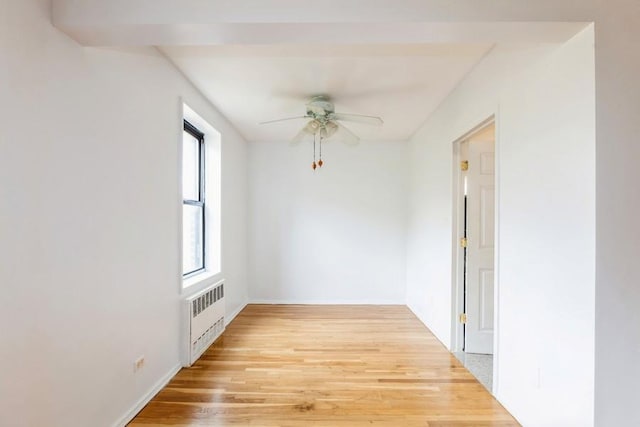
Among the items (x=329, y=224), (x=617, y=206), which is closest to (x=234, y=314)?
(x=329, y=224)

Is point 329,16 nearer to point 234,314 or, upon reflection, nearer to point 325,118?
point 325,118

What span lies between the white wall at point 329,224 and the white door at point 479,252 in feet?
6.26

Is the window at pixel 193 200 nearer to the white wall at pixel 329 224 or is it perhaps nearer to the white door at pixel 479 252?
the white wall at pixel 329 224

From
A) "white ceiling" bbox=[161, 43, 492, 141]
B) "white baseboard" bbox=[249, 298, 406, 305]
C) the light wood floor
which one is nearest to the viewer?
the light wood floor

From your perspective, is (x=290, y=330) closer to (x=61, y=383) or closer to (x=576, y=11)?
(x=61, y=383)

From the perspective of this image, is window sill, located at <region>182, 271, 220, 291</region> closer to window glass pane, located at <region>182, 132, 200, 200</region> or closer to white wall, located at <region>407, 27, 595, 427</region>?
window glass pane, located at <region>182, 132, 200, 200</region>

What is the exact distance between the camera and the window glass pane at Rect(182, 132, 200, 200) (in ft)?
11.5

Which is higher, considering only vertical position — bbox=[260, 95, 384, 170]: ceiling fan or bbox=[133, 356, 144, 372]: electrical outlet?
bbox=[260, 95, 384, 170]: ceiling fan

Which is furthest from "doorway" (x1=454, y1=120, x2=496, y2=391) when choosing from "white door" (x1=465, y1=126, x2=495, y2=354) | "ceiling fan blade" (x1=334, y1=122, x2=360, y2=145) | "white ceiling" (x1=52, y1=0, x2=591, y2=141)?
"white ceiling" (x1=52, y1=0, x2=591, y2=141)

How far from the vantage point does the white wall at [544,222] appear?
158cm

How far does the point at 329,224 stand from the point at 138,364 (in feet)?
11.0

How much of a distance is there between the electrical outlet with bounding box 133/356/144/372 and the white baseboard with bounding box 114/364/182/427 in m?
0.22

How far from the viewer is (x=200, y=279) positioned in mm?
3322

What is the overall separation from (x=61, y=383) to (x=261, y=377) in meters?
1.47
